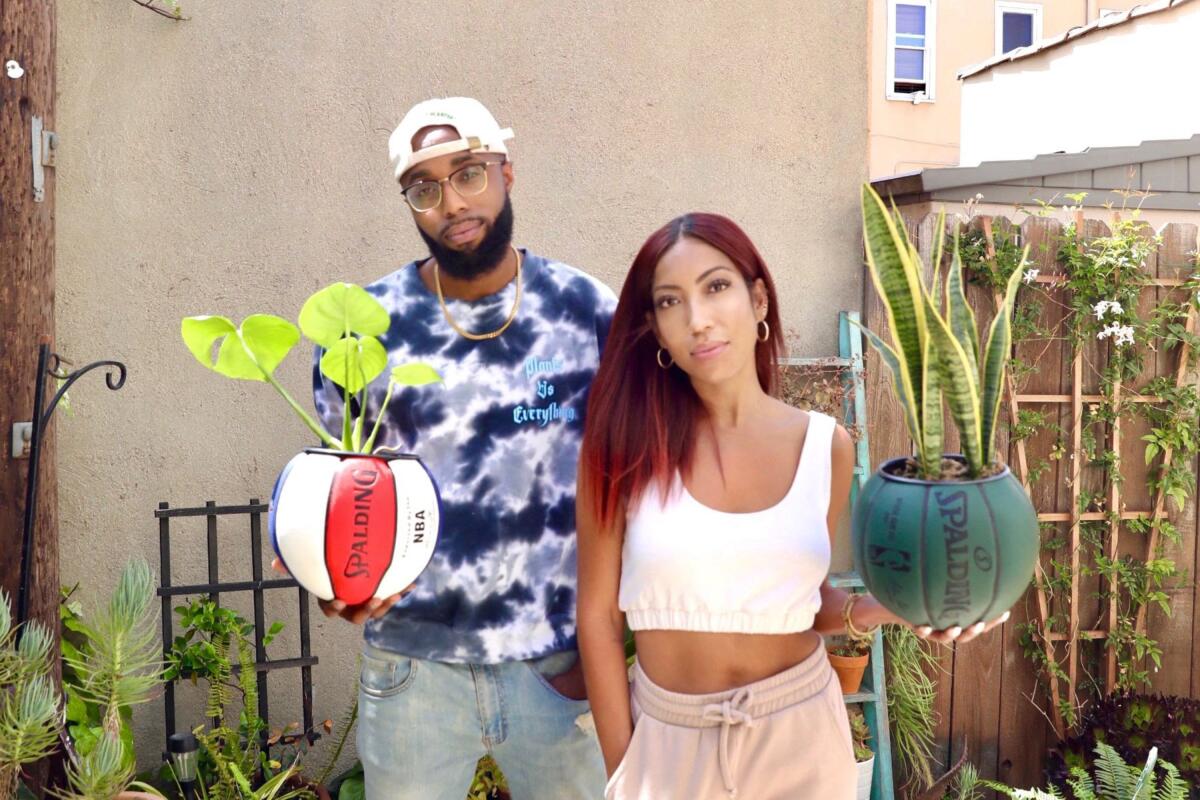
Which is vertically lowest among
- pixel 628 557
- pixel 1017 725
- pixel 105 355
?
pixel 1017 725

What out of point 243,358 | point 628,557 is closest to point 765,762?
point 628,557

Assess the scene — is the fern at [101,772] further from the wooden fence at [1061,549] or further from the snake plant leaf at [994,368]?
the wooden fence at [1061,549]

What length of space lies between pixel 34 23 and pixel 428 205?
167cm

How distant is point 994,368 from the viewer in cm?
174

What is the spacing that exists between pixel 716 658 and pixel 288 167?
2707 mm

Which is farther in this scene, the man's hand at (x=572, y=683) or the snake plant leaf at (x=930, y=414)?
the man's hand at (x=572, y=683)

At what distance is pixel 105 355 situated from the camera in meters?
3.74

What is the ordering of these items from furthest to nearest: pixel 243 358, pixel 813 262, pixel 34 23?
pixel 813 262 → pixel 34 23 → pixel 243 358

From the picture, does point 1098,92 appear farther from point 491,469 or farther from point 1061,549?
point 491,469

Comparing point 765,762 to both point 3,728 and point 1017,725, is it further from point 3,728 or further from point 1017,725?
point 1017,725

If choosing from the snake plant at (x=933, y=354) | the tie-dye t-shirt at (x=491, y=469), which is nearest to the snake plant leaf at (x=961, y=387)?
the snake plant at (x=933, y=354)

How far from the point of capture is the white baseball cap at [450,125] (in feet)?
6.42

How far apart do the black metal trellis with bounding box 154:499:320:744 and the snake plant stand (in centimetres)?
255

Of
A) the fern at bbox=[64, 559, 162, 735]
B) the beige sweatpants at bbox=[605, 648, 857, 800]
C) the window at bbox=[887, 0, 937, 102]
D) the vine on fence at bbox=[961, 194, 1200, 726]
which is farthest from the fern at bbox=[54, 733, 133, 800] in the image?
the window at bbox=[887, 0, 937, 102]
